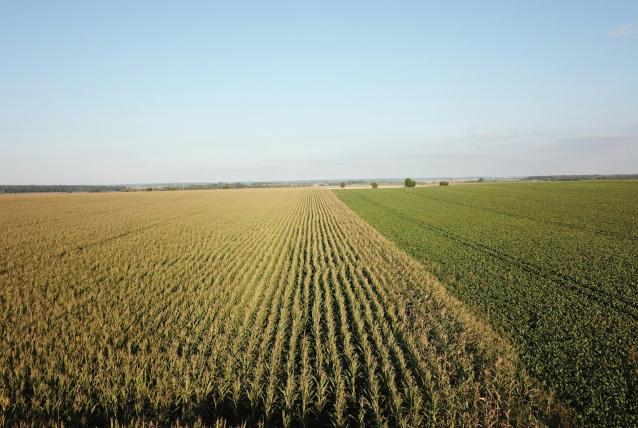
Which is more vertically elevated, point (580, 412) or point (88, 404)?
point (88, 404)

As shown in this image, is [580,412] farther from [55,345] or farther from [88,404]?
Result: [55,345]

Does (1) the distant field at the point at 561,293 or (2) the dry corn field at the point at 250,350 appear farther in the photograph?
(1) the distant field at the point at 561,293

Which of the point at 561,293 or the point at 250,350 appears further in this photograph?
the point at 561,293

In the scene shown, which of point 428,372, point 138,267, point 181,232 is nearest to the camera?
point 428,372

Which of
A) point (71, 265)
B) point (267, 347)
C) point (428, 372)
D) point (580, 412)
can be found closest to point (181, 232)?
point (71, 265)
